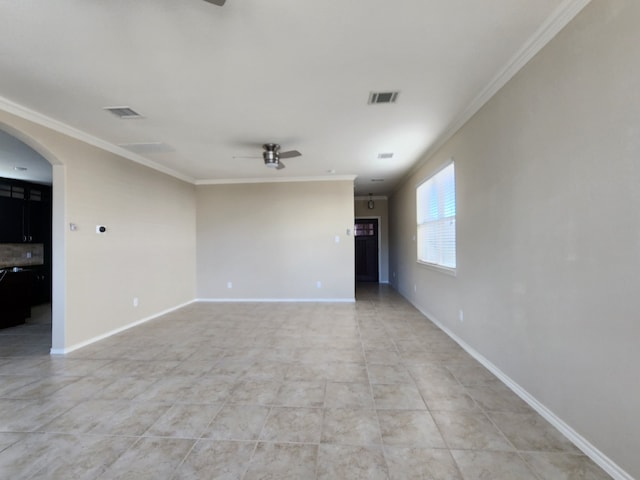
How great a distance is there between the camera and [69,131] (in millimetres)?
3543

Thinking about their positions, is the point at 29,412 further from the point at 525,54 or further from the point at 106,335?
the point at 525,54

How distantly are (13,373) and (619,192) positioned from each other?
5.03 m

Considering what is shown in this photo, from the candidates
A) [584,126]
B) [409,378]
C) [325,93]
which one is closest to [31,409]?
[409,378]

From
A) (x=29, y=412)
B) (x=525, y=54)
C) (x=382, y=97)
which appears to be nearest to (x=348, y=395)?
(x=29, y=412)

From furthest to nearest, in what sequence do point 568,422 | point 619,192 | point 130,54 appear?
point 130,54 → point 568,422 → point 619,192

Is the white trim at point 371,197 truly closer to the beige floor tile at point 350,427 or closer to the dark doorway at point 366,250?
the dark doorway at point 366,250

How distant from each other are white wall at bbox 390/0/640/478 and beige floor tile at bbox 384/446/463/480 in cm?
83

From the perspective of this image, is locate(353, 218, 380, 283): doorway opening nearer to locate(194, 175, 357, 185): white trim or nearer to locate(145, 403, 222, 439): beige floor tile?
locate(194, 175, 357, 185): white trim

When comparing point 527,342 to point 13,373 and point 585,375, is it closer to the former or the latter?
point 585,375

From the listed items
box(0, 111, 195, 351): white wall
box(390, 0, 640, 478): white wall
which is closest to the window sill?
box(390, 0, 640, 478): white wall

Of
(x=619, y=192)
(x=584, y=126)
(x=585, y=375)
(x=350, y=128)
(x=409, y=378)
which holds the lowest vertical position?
(x=409, y=378)

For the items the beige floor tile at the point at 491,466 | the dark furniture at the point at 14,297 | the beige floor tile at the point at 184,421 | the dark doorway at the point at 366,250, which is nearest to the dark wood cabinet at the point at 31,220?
the dark furniture at the point at 14,297

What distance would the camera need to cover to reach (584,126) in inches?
66.9

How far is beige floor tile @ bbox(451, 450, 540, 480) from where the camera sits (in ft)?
5.17
